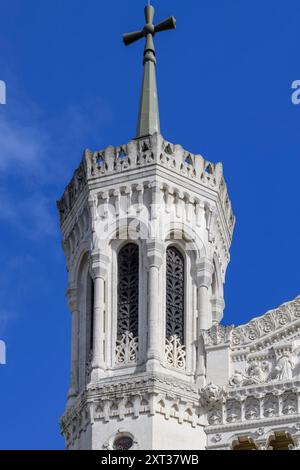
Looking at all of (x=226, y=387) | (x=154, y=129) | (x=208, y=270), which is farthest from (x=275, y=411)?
(x=154, y=129)

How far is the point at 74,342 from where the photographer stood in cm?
6006

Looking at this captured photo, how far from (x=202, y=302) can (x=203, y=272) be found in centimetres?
90

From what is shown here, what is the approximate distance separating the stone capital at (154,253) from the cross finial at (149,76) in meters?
4.10

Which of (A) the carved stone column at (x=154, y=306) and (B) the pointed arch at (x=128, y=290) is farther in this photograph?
(B) the pointed arch at (x=128, y=290)

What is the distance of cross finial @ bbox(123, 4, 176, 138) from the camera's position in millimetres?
62719

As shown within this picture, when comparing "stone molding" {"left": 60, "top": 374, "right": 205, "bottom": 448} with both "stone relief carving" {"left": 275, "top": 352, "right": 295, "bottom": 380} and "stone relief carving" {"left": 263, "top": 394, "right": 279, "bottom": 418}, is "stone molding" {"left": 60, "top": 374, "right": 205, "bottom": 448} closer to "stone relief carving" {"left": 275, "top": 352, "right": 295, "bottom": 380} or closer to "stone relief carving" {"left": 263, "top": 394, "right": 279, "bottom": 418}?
"stone relief carving" {"left": 263, "top": 394, "right": 279, "bottom": 418}

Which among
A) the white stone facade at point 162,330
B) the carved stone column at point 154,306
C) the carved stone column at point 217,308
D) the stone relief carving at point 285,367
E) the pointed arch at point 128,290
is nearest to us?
the stone relief carving at point 285,367

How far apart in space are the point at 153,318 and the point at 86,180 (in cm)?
485

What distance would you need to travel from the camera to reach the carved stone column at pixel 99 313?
191 ft

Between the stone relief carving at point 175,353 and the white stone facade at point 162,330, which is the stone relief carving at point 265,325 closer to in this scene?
the white stone facade at point 162,330

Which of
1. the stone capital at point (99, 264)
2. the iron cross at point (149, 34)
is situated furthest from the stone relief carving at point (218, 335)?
the iron cross at point (149, 34)

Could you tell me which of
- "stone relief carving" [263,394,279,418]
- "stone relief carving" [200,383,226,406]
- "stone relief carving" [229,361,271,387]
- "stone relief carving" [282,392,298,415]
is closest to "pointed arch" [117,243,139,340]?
"stone relief carving" [200,383,226,406]
